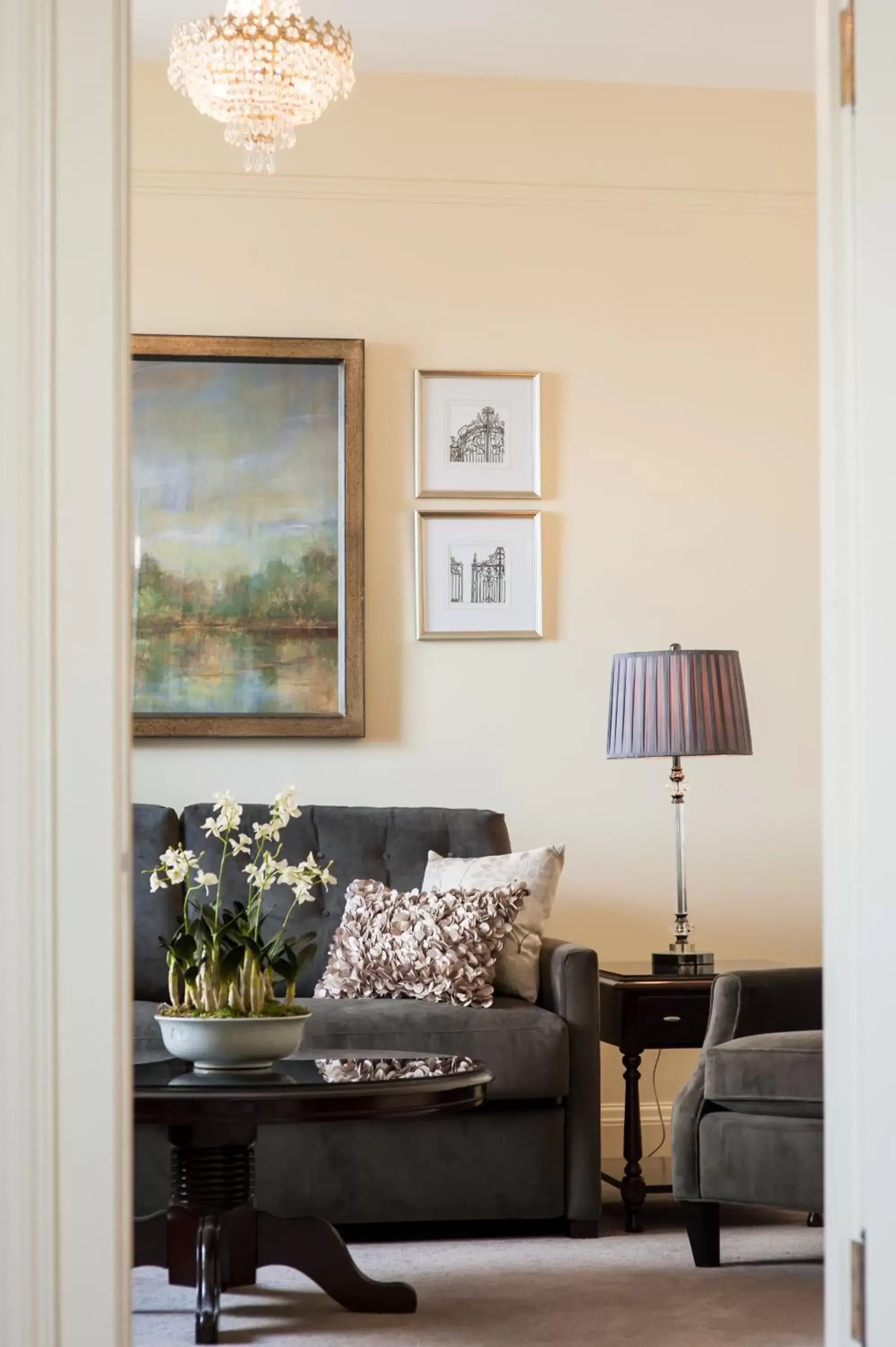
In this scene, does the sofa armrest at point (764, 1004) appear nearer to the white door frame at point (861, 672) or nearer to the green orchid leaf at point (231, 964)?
the green orchid leaf at point (231, 964)

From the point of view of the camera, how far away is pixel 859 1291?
1.76 meters

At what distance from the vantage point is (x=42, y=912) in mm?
1633

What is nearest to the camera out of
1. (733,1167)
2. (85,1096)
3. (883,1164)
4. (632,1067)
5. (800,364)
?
(85,1096)

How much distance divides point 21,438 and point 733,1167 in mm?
2498

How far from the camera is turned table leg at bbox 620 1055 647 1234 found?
13.4ft

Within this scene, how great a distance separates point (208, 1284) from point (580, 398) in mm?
3026

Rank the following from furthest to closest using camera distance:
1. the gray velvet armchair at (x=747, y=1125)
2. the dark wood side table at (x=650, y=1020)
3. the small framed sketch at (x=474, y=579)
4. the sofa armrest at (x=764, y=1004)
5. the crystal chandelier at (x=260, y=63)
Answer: the small framed sketch at (x=474, y=579) < the dark wood side table at (x=650, y=1020) < the sofa armrest at (x=764, y=1004) < the crystal chandelier at (x=260, y=63) < the gray velvet armchair at (x=747, y=1125)

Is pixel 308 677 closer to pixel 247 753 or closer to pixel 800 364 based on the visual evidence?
pixel 247 753

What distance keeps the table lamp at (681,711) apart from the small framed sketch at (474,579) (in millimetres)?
616

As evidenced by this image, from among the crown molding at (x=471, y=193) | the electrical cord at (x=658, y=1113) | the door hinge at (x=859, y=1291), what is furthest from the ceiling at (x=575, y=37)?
the door hinge at (x=859, y=1291)

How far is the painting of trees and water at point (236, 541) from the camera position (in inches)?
193

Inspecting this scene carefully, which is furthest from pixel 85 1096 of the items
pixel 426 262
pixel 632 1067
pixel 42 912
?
pixel 426 262

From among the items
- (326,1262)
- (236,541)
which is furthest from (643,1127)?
(236,541)

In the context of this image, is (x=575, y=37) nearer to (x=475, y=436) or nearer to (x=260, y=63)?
(x=475, y=436)
